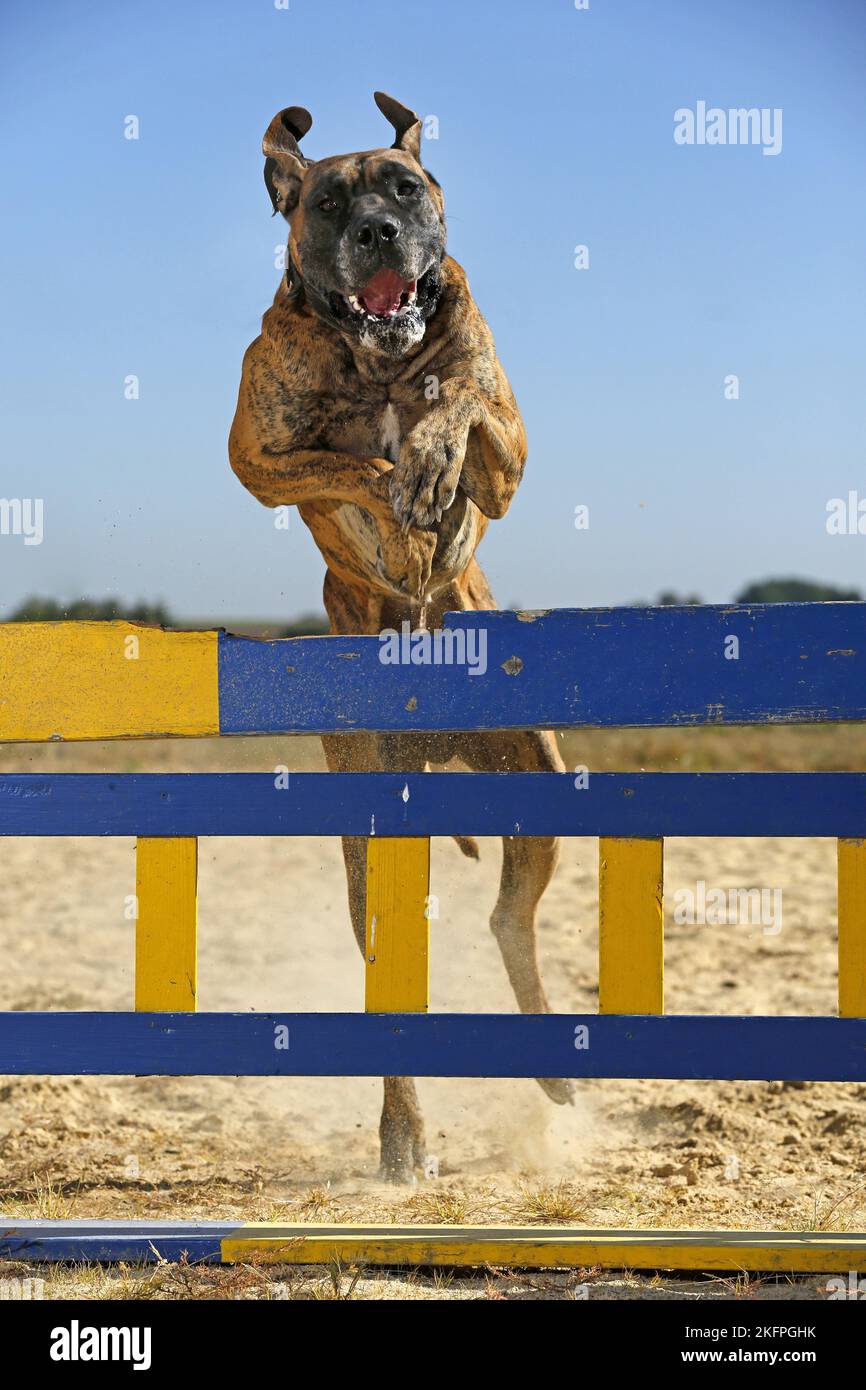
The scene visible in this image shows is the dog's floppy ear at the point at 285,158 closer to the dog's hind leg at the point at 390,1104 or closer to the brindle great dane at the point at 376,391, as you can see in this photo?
the brindle great dane at the point at 376,391

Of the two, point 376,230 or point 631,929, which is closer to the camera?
point 631,929

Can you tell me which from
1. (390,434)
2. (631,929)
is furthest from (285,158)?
(631,929)

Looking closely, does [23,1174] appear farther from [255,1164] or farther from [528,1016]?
[528,1016]

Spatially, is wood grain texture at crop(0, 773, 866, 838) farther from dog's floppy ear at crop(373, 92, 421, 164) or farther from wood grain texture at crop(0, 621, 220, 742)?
dog's floppy ear at crop(373, 92, 421, 164)

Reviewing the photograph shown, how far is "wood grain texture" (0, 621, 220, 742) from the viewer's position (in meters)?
3.18

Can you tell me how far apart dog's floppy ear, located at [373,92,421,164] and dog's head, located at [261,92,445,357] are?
0.10 metres

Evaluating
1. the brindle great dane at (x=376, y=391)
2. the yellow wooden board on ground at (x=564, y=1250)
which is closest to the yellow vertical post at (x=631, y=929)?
the yellow wooden board on ground at (x=564, y=1250)

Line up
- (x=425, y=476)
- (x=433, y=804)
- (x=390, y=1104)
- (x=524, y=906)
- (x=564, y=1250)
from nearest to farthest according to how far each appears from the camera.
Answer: (x=564, y=1250) → (x=433, y=804) → (x=425, y=476) → (x=390, y=1104) → (x=524, y=906)

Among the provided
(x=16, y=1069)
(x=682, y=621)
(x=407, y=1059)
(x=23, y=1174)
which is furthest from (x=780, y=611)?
(x=23, y=1174)

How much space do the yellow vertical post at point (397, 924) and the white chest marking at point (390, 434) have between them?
1.59 meters

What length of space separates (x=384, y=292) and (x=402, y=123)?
723 mm

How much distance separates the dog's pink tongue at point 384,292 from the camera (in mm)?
4215

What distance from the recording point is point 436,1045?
3.12m

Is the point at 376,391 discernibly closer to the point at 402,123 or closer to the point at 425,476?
the point at 425,476
